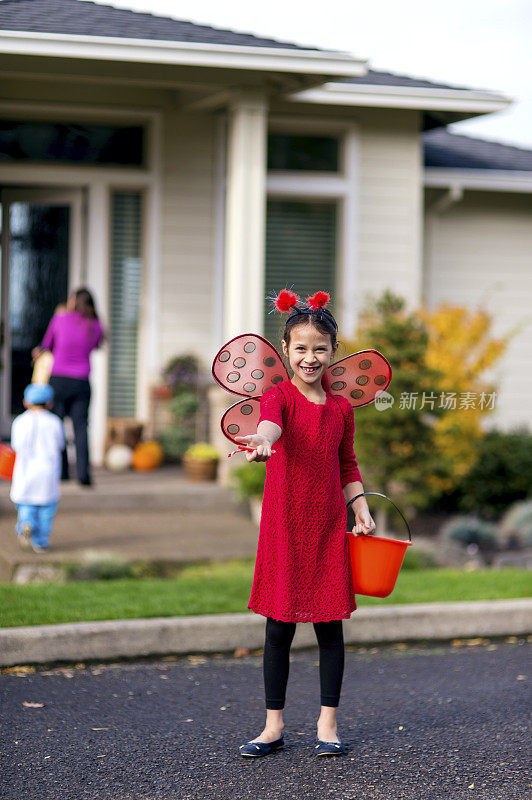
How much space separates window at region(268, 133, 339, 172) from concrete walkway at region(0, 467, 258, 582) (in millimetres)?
3498

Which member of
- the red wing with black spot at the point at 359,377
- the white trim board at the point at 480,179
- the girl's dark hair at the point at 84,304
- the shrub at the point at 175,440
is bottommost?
the shrub at the point at 175,440

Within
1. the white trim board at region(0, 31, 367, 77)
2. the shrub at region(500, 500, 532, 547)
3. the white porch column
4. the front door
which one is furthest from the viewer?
the front door

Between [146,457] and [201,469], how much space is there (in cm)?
94

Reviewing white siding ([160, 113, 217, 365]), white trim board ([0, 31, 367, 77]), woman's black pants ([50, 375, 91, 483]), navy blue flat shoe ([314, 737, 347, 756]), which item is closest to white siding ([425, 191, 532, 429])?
white siding ([160, 113, 217, 365])

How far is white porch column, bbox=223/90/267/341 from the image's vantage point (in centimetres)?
1004

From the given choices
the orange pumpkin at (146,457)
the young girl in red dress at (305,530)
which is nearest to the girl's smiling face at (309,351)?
the young girl in red dress at (305,530)

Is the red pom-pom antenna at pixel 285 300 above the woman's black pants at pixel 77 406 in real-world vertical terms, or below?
above

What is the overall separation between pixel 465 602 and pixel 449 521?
15.1 feet

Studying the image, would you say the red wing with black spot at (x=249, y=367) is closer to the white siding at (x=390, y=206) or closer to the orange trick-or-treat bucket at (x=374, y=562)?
the orange trick-or-treat bucket at (x=374, y=562)

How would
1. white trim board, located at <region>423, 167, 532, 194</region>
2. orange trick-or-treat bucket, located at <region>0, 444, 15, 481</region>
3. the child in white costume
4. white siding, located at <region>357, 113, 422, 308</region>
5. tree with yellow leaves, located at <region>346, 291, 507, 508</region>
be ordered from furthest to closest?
white trim board, located at <region>423, 167, 532, 194</region> < white siding, located at <region>357, 113, 422, 308</region> < tree with yellow leaves, located at <region>346, 291, 507, 508</region> < orange trick-or-treat bucket, located at <region>0, 444, 15, 481</region> < the child in white costume

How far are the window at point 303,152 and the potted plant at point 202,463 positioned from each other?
320 centimetres

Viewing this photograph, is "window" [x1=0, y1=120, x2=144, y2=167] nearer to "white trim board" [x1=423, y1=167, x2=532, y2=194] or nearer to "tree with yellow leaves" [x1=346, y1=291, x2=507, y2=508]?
"tree with yellow leaves" [x1=346, y1=291, x2=507, y2=508]

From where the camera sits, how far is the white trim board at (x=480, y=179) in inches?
495

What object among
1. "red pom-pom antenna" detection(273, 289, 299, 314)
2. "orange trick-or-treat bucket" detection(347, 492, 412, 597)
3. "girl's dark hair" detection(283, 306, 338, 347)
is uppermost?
"red pom-pom antenna" detection(273, 289, 299, 314)
